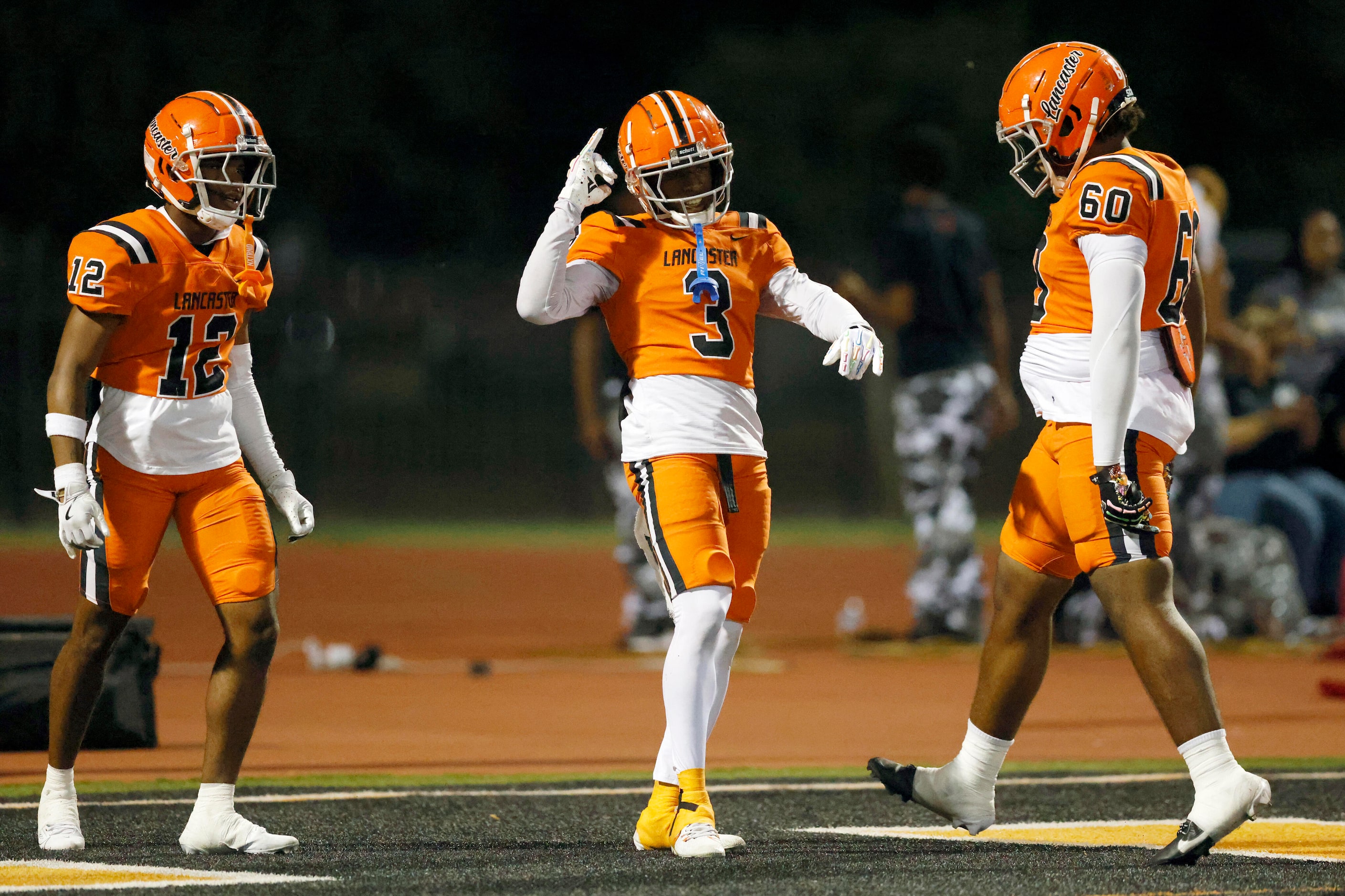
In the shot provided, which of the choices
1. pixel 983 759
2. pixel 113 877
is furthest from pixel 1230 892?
pixel 113 877

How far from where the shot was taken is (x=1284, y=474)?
41.3 ft

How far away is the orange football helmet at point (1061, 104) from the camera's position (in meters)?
5.81

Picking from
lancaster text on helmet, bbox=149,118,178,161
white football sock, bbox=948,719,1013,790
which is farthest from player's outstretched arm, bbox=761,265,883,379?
lancaster text on helmet, bbox=149,118,178,161

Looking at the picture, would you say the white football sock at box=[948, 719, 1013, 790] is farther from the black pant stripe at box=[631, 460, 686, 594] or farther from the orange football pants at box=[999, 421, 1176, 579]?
the black pant stripe at box=[631, 460, 686, 594]

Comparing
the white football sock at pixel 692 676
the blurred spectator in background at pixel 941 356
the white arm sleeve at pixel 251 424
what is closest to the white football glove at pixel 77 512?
the white arm sleeve at pixel 251 424

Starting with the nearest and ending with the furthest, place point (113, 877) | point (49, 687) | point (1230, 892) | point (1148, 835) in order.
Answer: point (1230, 892)
point (113, 877)
point (1148, 835)
point (49, 687)

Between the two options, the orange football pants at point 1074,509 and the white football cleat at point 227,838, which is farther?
the white football cleat at point 227,838

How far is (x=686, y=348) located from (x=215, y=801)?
1821mm

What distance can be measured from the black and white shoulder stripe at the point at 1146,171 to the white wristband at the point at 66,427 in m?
2.85

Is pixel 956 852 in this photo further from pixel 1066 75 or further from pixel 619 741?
pixel 619 741

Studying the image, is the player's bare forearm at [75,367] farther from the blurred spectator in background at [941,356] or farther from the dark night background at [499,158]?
the dark night background at [499,158]

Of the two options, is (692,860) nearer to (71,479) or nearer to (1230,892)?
(1230,892)

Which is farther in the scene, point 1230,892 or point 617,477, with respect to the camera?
point 617,477

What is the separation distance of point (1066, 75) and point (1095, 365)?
86cm
